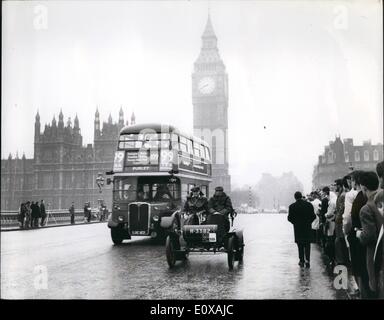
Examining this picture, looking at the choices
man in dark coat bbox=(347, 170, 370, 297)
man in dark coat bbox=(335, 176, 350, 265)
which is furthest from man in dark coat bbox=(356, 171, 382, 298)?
man in dark coat bbox=(335, 176, 350, 265)

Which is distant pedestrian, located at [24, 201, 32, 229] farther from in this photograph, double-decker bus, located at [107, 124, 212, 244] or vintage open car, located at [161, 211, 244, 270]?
vintage open car, located at [161, 211, 244, 270]

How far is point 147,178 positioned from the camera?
15695 millimetres

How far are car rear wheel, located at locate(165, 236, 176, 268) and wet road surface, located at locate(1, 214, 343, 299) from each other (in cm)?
18

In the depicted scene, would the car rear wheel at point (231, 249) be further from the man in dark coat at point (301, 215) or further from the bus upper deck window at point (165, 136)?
the bus upper deck window at point (165, 136)

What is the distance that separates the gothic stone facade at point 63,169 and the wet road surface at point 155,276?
2052 inches

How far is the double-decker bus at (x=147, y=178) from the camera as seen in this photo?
1550 cm

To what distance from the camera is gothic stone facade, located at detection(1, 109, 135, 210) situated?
6606cm

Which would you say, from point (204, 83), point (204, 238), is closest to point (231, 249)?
point (204, 238)

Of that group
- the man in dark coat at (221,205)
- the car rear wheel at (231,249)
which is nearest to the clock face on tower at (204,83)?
the man in dark coat at (221,205)

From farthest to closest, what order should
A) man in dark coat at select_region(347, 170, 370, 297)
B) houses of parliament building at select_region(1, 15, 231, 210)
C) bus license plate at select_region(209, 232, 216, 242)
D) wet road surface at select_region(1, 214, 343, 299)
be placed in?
houses of parliament building at select_region(1, 15, 231, 210) < bus license plate at select_region(209, 232, 216, 242) < wet road surface at select_region(1, 214, 343, 299) < man in dark coat at select_region(347, 170, 370, 297)

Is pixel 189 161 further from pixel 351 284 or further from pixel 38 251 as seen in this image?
pixel 351 284

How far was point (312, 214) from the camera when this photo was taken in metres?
10.0

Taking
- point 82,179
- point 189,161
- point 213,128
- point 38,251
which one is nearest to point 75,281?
point 38,251
